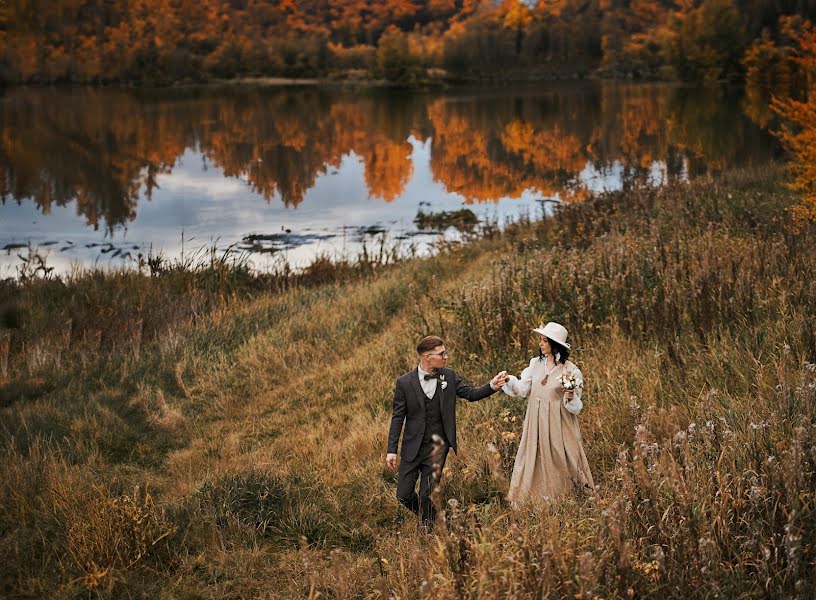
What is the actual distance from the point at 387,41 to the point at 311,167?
70264mm

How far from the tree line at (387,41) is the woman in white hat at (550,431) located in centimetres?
5584

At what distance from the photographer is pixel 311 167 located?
113 feet

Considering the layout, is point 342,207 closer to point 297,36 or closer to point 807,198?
point 807,198

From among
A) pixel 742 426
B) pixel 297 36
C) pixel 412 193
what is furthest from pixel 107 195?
pixel 297 36

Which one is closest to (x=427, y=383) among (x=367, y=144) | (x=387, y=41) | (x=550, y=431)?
(x=550, y=431)

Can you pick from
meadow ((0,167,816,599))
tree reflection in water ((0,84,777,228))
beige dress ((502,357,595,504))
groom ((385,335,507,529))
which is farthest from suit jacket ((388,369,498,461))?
tree reflection in water ((0,84,777,228))

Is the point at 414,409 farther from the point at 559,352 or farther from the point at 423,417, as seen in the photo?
Answer: the point at 559,352

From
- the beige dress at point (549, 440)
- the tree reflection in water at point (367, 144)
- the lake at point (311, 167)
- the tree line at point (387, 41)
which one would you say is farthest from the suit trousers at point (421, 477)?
the tree line at point (387, 41)

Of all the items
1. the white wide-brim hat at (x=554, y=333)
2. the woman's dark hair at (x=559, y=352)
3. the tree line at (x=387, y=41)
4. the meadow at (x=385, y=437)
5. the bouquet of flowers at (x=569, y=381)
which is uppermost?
the tree line at (x=387, y=41)

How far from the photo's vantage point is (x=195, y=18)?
105 metres

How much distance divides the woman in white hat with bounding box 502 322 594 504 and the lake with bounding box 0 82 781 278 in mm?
13388

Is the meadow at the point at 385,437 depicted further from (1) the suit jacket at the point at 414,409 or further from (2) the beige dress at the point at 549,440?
(1) the suit jacket at the point at 414,409

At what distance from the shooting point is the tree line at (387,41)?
7719cm

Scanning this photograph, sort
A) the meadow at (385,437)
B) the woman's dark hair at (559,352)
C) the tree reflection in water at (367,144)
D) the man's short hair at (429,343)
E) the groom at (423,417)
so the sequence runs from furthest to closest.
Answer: the tree reflection in water at (367,144) < the groom at (423,417) < the man's short hair at (429,343) < the woman's dark hair at (559,352) < the meadow at (385,437)
